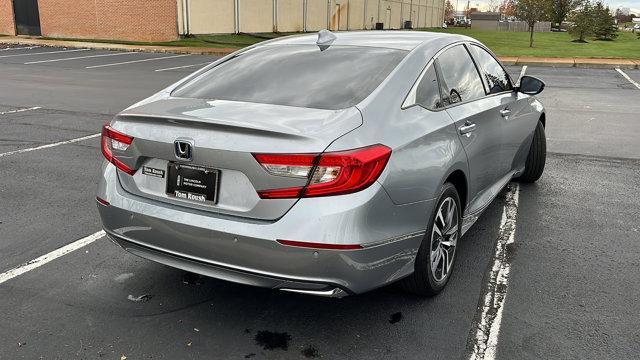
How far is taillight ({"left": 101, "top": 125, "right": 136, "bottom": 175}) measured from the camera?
326cm

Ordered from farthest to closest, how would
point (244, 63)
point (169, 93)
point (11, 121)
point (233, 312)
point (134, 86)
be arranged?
point (134, 86)
point (11, 121)
point (244, 63)
point (169, 93)
point (233, 312)

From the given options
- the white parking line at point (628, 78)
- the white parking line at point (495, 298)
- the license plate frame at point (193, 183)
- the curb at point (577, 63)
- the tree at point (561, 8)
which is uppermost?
the tree at point (561, 8)

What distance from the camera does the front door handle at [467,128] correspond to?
3743 millimetres

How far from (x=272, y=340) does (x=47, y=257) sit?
2.00 metres

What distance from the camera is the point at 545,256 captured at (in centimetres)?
431

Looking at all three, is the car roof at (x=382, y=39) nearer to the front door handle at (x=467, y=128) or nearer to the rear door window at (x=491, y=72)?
the rear door window at (x=491, y=72)

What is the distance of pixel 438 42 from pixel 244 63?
1.36 meters

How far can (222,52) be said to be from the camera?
24.1 meters

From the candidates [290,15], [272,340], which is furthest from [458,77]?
[290,15]

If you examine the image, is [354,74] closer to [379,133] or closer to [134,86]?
[379,133]

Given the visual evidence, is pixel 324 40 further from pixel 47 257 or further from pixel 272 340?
pixel 47 257

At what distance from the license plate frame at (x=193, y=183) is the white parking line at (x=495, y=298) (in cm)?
159

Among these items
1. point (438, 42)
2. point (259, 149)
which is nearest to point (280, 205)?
point (259, 149)

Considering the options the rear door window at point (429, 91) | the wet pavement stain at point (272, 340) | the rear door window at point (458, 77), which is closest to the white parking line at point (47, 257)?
the wet pavement stain at point (272, 340)
